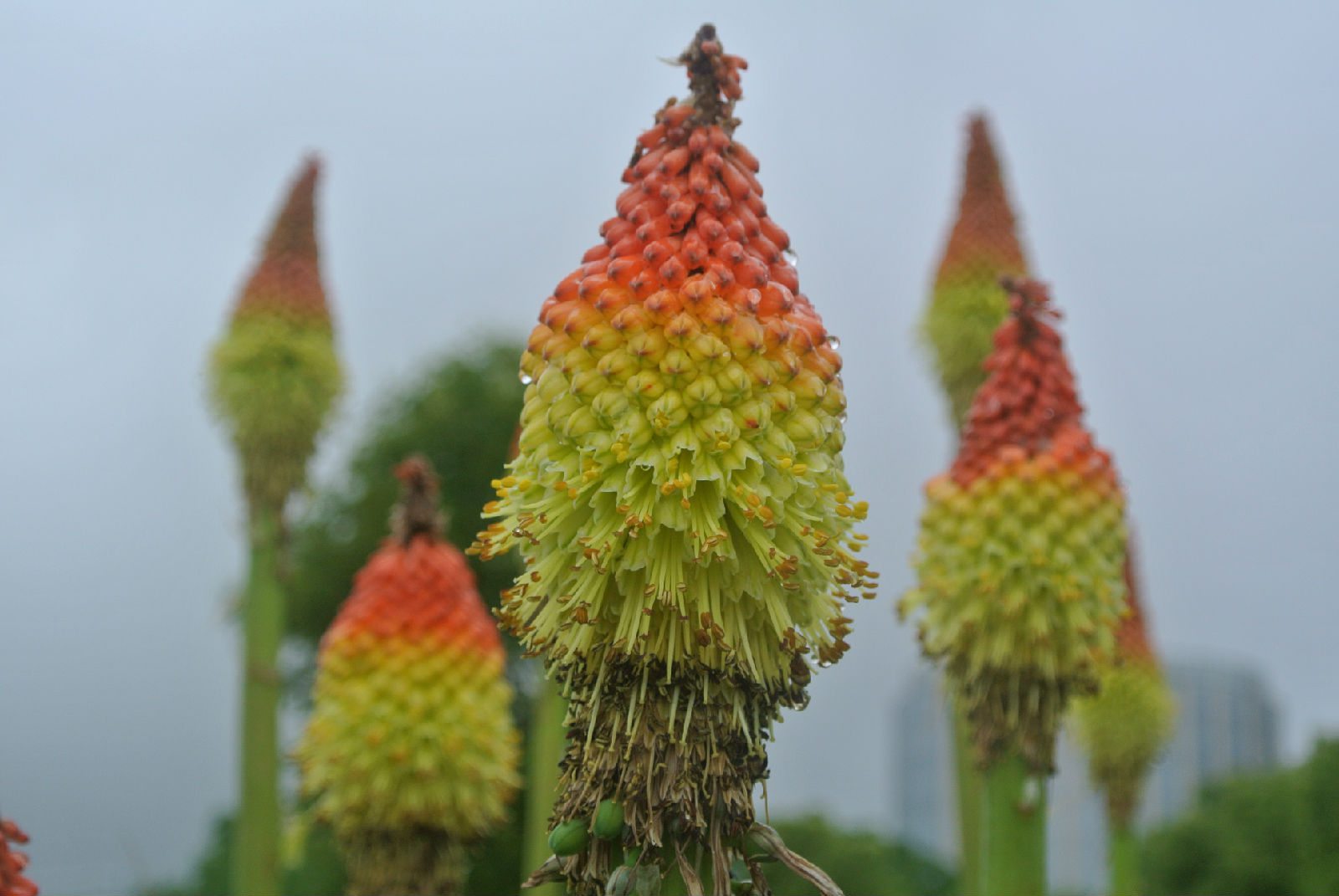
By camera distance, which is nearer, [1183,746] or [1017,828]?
[1017,828]

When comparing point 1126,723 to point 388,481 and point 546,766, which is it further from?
point 388,481

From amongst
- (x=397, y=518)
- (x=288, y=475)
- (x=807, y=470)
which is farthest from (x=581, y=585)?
(x=288, y=475)

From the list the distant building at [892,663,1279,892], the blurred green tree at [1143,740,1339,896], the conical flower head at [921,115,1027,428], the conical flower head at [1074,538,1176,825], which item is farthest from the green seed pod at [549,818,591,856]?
the blurred green tree at [1143,740,1339,896]

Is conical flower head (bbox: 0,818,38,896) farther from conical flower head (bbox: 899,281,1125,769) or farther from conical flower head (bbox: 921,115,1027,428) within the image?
conical flower head (bbox: 921,115,1027,428)

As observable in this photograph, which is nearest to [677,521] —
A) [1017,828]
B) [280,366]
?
[1017,828]

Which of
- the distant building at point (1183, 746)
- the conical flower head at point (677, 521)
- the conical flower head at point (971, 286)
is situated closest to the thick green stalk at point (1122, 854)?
the conical flower head at point (971, 286)

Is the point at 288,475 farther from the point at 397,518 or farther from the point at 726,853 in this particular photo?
the point at 726,853
